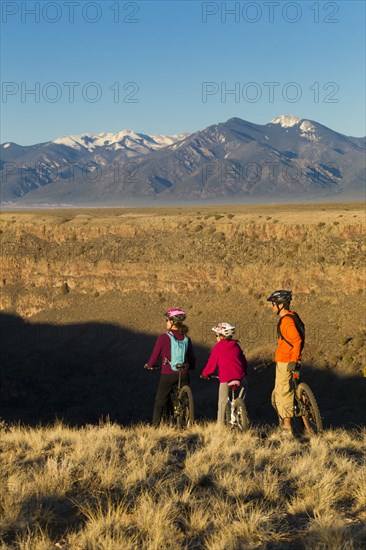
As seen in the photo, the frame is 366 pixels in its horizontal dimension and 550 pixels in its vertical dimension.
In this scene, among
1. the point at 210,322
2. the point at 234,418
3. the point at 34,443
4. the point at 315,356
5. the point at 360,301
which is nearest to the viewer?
the point at 34,443

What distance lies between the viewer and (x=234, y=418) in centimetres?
1210

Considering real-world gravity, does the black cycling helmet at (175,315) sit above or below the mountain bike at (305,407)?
above

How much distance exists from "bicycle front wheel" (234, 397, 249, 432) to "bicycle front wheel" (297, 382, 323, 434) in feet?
3.34

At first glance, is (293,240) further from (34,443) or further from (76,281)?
(34,443)

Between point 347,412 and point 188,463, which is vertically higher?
point 188,463

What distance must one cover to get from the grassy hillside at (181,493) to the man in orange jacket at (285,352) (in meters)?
0.84

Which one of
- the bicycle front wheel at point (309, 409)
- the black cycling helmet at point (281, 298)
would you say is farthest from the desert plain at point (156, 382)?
the black cycling helmet at point (281, 298)

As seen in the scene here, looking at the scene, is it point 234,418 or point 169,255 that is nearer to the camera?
point 234,418

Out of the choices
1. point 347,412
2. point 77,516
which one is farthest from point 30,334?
point 77,516

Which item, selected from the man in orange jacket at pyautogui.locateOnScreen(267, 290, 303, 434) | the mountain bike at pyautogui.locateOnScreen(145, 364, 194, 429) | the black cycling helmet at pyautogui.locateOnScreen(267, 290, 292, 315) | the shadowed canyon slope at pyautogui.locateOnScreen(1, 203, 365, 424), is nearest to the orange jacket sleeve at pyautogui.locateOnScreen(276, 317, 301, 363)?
the man in orange jacket at pyautogui.locateOnScreen(267, 290, 303, 434)

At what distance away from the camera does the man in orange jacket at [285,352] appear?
1134 centimetres

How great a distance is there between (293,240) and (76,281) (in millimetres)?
19056

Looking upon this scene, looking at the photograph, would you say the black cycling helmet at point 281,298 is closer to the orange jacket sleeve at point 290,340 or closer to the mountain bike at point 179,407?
the orange jacket sleeve at point 290,340

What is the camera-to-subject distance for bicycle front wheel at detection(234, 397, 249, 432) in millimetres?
11836
